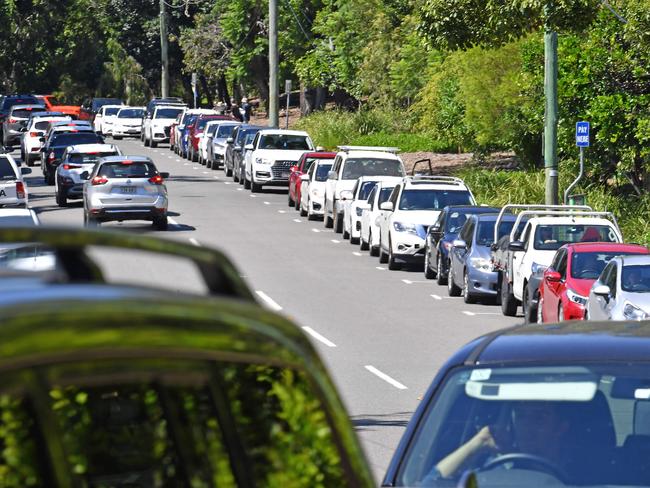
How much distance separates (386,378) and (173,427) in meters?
14.5

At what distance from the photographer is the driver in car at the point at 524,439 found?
5711 millimetres

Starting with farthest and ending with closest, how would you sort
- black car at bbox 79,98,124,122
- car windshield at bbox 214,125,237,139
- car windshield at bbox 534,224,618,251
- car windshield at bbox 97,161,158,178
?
black car at bbox 79,98,124,122 → car windshield at bbox 214,125,237,139 → car windshield at bbox 97,161,158,178 → car windshield at bbox 534,224,618,251

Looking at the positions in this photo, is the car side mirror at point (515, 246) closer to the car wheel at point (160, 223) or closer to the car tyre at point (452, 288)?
the car tyre at point (452, 288)

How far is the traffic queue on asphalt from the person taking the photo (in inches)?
222

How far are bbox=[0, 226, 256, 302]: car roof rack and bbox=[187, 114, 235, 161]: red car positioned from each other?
57.7 m

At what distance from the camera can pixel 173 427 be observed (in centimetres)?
269

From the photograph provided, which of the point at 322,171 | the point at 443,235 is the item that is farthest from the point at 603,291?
the point at 322,171

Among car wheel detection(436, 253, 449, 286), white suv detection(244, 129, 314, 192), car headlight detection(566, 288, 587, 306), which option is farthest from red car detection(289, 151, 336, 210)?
car headlight detection(566, 288, 587, 306)

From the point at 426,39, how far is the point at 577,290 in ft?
30.4

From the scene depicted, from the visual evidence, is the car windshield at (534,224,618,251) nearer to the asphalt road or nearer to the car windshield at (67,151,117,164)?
the asphalt road

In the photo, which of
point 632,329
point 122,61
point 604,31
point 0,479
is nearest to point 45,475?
point 0,479

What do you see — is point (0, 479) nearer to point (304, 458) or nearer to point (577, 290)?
point (304, 458)

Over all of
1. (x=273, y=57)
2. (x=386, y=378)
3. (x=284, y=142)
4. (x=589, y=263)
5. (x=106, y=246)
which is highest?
(x=273, y=57)

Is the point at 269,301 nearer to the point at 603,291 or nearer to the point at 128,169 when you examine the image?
the point at 603,291
